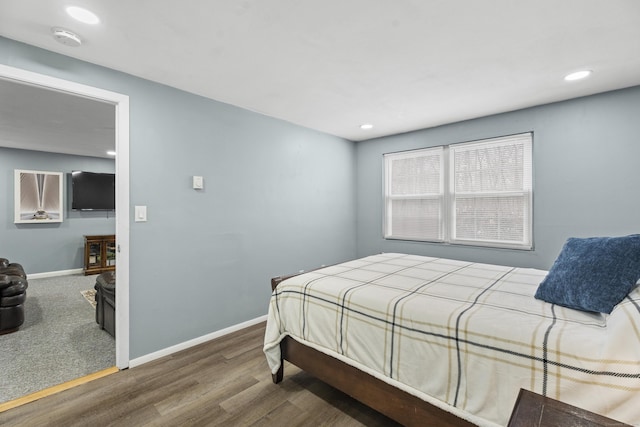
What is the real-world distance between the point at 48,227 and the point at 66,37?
539 centimetres

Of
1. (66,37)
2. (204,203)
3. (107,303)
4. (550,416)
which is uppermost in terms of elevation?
(66,37)

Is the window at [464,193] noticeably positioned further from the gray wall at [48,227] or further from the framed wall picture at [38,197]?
the framed wall picture at [38,197]

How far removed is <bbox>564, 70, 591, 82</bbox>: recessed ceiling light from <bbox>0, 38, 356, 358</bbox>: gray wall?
268 centimetres

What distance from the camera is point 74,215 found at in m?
5.86

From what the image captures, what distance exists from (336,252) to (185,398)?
9.03 ft

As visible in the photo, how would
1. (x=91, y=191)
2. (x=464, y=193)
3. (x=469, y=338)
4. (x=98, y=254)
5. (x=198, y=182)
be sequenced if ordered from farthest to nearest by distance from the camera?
(x=91, y=191)
(x=98, y=254)
(x=464, y=193)
(x=198, y=182)
(x=469, y=338)

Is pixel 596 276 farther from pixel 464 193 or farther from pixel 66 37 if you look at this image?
pixel 66 37

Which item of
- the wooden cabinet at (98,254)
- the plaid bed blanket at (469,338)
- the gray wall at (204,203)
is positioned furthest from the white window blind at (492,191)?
the wooden cabinet at (98,254)

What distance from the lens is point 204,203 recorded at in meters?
2.82

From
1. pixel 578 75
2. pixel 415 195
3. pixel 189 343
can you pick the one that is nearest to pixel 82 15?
pixel 189 343

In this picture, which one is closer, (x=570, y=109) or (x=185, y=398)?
(x=185, y=398)

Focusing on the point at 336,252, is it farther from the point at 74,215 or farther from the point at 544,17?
the point at 74,215

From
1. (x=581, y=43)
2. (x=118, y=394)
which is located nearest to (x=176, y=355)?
(x=118, y=394)

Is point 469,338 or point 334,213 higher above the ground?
point 334,213
